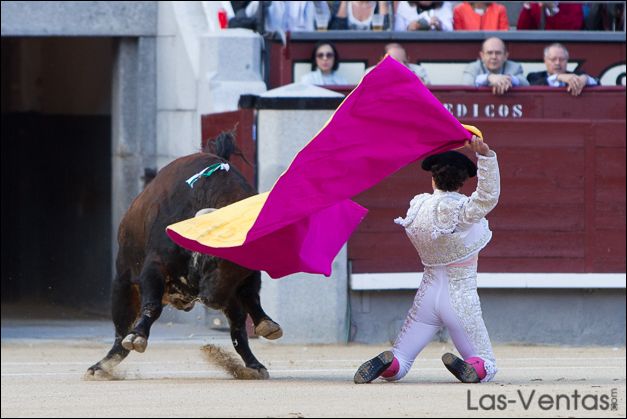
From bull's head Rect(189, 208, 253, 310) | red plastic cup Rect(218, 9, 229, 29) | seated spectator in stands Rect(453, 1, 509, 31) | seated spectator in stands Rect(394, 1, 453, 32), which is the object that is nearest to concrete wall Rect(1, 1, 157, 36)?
red plastic cup Rect(218, 9, 229, 29)

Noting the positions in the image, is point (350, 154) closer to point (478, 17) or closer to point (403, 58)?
point (403, 58)

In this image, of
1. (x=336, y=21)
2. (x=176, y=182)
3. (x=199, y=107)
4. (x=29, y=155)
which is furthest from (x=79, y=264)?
(x=176, y=182)

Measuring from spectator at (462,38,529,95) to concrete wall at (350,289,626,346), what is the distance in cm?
150

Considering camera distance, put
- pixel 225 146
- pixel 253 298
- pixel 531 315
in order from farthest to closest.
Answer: pixel 531 315 → pixel 225 146 → pixel 253 298

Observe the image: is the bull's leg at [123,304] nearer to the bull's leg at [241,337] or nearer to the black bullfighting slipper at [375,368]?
the bull's leg at [241,337]

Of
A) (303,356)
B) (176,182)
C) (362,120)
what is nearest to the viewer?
(362,120)

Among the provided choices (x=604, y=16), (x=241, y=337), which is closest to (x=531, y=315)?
(x=604, y=16)

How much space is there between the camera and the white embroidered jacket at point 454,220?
23.3 ft

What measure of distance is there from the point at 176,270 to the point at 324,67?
415 cm

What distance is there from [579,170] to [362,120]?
442 cm

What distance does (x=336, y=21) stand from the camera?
39.9 ft

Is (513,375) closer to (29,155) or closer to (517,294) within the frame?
(517,294)

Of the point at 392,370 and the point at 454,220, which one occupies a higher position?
the point at 454,220

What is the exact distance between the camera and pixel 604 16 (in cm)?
1259
